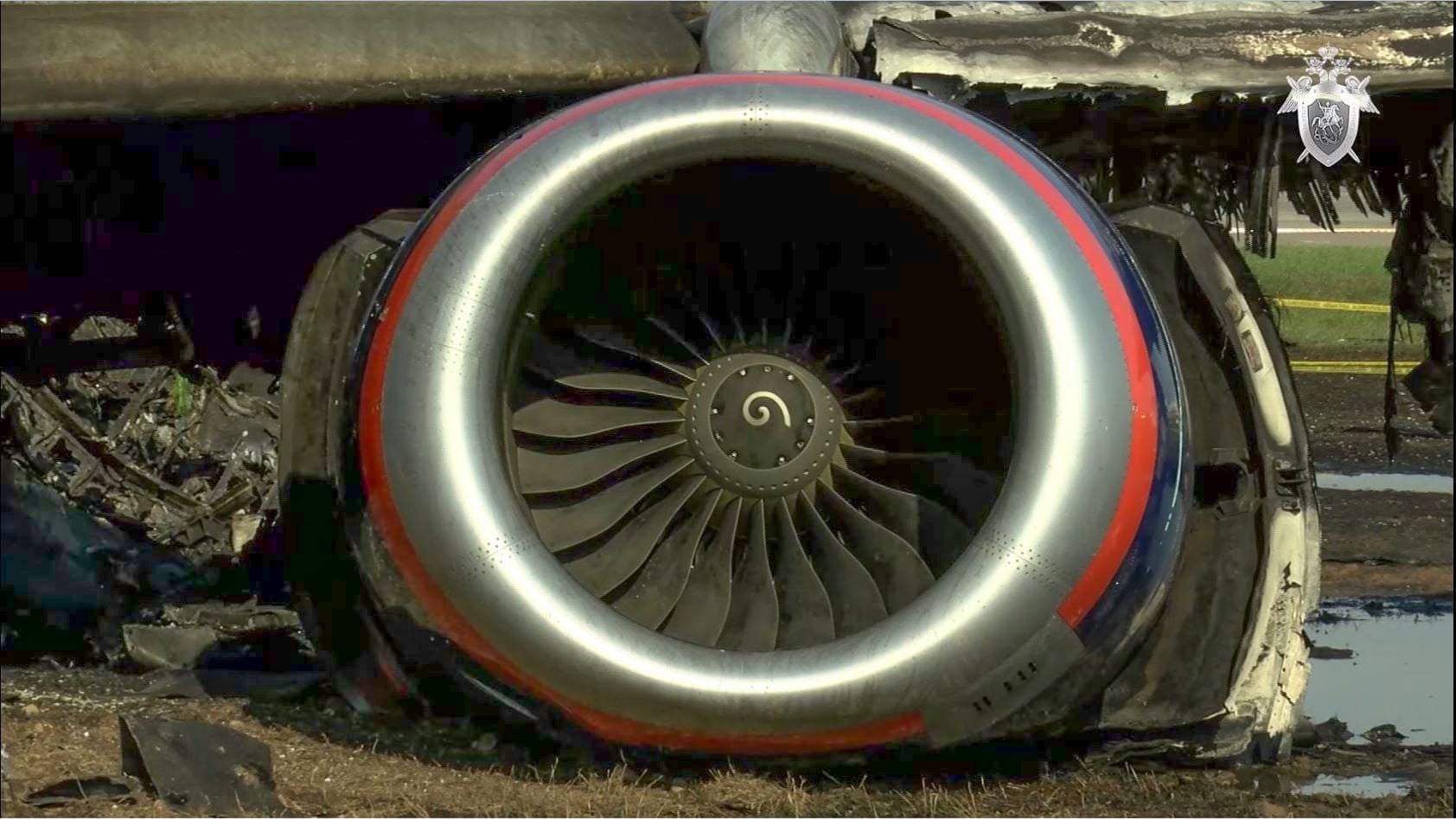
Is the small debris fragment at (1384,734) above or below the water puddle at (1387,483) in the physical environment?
below

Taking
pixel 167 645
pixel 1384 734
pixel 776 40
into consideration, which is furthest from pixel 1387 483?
pixel 776 40

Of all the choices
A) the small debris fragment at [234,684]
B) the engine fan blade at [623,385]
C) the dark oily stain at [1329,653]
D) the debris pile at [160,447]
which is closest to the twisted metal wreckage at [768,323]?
the engine fan blade at [623,385]

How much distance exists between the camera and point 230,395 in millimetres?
12477

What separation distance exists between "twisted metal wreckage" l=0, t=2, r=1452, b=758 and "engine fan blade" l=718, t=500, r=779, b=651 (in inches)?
0.5

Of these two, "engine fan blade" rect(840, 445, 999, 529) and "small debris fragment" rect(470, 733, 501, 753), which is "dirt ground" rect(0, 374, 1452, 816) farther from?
"engine fan blade" rect(840, 445, 999, 529)

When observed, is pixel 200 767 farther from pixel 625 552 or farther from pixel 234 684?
pixel 234 684

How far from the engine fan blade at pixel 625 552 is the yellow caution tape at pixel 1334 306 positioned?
18.5m

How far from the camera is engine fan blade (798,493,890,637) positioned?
5859 millimetres

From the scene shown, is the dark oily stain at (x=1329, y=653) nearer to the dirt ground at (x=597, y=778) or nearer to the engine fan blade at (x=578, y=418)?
the dirt ground at (x=597, y=778)

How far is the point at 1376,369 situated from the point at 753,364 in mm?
14709

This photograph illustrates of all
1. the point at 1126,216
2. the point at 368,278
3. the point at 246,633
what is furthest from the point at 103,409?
the point at 1126,216

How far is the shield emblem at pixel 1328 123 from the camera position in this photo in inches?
253

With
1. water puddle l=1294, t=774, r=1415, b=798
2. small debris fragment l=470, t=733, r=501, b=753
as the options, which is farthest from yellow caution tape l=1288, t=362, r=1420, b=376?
small debris fragment l=470, t=733, r=501, b=753

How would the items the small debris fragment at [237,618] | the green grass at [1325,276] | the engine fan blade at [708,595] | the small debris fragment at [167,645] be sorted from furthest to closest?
the green grass at [1325,276] → the small debris fragment at [237,618] → the small debris fragment at [167,645] → the engine fan blade at [708,595]
